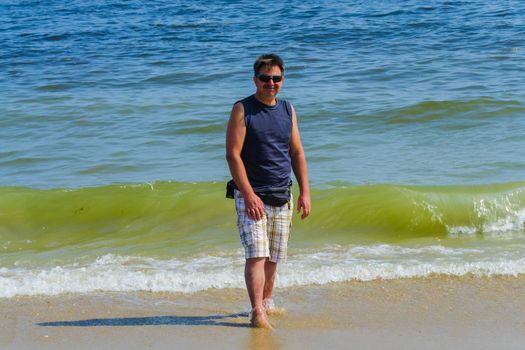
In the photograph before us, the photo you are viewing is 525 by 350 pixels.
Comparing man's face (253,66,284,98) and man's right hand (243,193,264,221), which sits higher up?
man's face (253,66,284,98)

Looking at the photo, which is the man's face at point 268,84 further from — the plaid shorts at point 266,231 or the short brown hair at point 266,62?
the plaid shorts at point 266,231

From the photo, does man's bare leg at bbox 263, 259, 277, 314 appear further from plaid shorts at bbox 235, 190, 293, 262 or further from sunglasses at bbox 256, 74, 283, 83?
sunglasses at bbox 256, 74, 283, 83

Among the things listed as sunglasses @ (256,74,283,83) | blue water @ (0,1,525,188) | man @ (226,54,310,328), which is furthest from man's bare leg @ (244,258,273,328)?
blue water @ (0,1,525,188)

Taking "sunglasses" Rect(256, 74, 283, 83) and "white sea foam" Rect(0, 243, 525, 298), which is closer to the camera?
"sunglasses" Rect(256, 74, 283, 83)

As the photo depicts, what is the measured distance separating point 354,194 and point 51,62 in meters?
11.3

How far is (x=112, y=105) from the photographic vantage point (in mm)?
14102

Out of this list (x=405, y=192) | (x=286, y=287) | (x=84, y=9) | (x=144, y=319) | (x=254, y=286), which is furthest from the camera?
(x=84, y=9)

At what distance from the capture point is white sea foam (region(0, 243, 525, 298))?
641 cm

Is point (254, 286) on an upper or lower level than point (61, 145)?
upper

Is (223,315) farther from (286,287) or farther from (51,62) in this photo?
(51,62)

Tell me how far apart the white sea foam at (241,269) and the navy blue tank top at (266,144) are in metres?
1.40

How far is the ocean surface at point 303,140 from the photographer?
23.9 feet

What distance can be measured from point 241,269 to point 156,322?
1.33 meters

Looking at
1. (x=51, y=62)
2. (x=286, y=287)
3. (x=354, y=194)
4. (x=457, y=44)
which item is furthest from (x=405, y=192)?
(x=51, y=62)
